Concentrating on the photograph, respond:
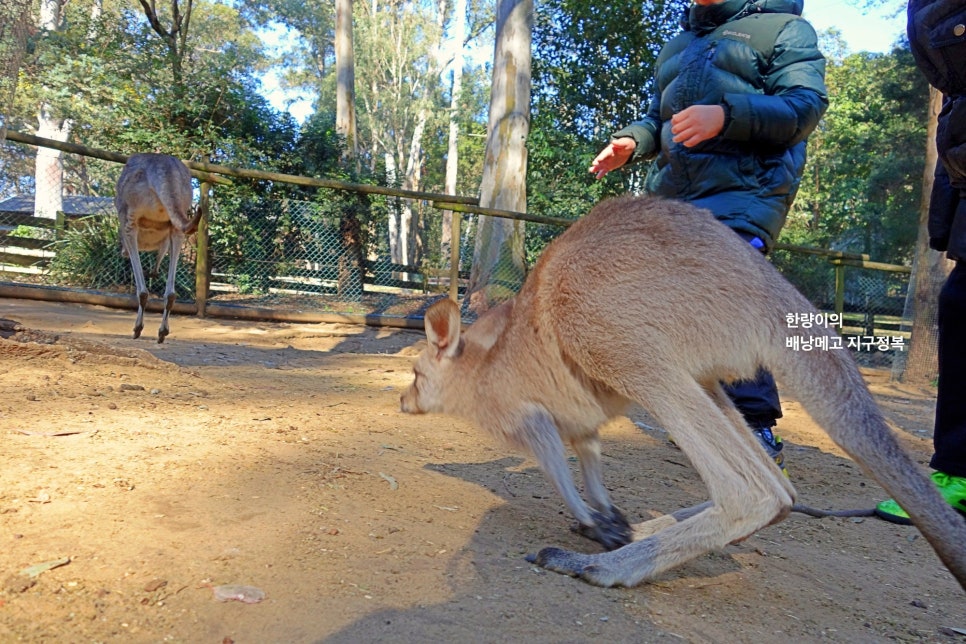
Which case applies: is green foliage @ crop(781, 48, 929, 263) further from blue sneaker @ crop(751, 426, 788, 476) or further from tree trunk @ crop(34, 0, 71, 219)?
tree trunk @ crop(34, 0, 71, 219)

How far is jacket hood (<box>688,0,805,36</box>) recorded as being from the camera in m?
3.37

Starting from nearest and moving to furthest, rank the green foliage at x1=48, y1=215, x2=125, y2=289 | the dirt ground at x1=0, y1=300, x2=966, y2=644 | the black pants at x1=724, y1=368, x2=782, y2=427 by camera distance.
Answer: the dirt ground at x1=0, y1=300, x2=966, y2=644 → the black pants at x1=724, y1=368, x2=782, y2=427 → the green foliage at x1=48, y1=215, x2=125, y2=289

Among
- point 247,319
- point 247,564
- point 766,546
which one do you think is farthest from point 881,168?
point 247,564

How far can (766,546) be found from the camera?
9.11 ft

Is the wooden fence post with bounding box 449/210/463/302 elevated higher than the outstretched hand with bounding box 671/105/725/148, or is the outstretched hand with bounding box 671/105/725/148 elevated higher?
the outstretched hand with bounding box 671/105/725/148

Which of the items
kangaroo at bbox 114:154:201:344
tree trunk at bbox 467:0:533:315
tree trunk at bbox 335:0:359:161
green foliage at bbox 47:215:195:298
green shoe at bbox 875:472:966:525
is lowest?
green shoe at bbox 875:472:966:525

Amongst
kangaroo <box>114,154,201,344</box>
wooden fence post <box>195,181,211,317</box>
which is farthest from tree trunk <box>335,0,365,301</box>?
kangaroo <box>114,154,201,344</box>

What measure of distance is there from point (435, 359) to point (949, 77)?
6.63 ft

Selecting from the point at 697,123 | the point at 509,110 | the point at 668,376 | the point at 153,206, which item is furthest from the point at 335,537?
the point at 509,110

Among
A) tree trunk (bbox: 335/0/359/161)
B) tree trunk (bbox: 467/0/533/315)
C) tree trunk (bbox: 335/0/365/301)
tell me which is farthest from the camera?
tree trunk (bbox: 335/0/359/161)

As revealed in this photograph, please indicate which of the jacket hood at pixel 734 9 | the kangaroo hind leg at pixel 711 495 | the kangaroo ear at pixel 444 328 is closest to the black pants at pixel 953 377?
the kangaroo hind leg at pixel 711 495

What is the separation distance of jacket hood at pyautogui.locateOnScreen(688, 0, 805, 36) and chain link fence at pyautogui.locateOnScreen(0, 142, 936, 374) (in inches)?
252

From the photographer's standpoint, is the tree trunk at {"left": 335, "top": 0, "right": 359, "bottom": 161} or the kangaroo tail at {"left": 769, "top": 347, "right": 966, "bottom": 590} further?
the tree trunk at {"left": 335, "top": 0, "right": 359, "bottom": 161}

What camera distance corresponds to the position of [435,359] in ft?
9.45
